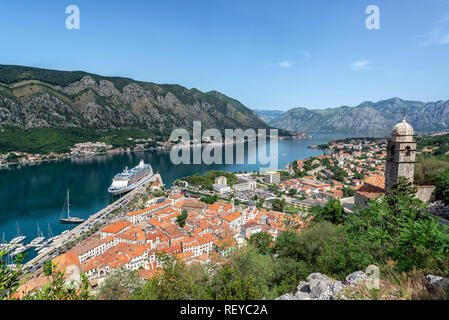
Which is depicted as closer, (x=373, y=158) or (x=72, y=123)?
(x=373, y=158)

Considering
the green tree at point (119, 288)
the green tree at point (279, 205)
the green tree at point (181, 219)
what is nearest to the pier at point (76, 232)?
the green tree at point (119, 288)

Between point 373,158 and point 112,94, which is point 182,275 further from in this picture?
point 112,94

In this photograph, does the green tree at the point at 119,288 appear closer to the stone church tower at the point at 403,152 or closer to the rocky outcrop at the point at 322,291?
the rocky outcrop at the point at 322,291

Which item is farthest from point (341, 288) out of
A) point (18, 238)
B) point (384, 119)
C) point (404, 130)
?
point (384, 119)

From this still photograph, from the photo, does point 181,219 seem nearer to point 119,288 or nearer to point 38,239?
point 38,239
